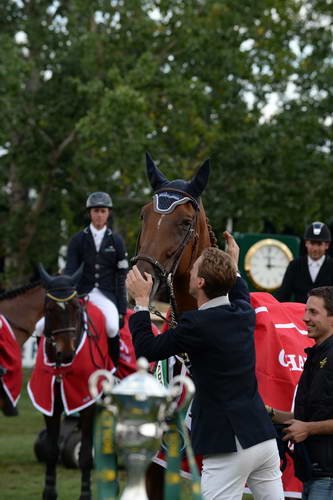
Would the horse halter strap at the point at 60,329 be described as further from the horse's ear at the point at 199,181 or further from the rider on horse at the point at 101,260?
the horse's ear at the point at 199,181

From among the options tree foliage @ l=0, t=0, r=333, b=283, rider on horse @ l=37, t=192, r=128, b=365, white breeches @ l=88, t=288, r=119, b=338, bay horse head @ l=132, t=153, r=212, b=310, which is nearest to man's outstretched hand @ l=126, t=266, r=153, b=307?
bay horse head @ l=132, t=153, r=212, b=310

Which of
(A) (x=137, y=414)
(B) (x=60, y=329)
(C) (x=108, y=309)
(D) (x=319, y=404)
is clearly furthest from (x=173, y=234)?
(C) (x=108, y=309)

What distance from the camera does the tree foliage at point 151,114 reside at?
22.0 m

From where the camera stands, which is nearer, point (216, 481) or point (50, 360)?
point (216, 481)

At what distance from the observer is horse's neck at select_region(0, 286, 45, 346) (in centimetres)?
1086

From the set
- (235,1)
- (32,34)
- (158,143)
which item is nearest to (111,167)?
(158,143)

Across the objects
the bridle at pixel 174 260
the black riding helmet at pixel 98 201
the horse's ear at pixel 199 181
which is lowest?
the bridle at pixel 174 260

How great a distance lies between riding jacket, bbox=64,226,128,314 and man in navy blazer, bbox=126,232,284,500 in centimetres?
582

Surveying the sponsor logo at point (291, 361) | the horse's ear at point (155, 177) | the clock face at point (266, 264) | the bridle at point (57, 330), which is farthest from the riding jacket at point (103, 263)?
the horse's ear at point (155, 177)

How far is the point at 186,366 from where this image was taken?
5.24 m

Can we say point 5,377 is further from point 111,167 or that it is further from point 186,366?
point 111,167

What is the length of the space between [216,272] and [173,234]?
25.2 inches

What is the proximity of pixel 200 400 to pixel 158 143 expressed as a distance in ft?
60.7

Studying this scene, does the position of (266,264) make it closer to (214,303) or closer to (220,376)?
(214,303)
